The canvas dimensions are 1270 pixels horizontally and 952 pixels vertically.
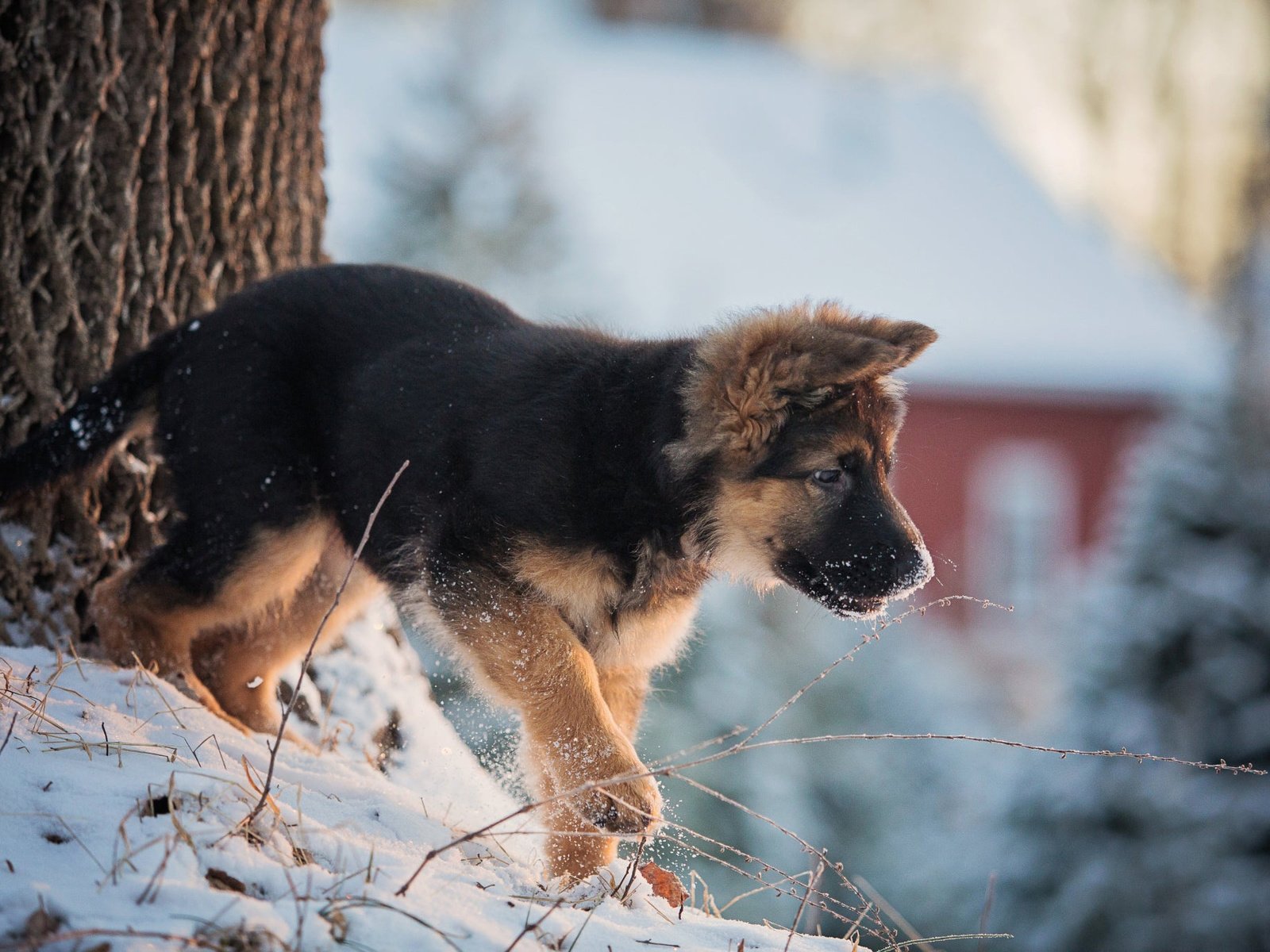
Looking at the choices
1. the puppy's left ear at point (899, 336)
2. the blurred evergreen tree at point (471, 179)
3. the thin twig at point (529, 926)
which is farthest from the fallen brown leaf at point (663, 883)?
the blurred evergreen tree at point (471, 179)

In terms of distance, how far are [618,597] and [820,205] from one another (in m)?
23.4

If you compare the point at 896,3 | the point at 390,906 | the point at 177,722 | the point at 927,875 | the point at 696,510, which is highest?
the point at 896,3

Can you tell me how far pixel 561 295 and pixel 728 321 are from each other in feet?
38.5

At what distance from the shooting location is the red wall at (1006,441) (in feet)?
78.9

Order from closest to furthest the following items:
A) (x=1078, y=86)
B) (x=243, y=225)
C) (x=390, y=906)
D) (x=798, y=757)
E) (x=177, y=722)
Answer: (x=390, y=906)
(x=177, y=722)
(x=243, y=225)
(x=798, y=757)
(x=1078, y=86)

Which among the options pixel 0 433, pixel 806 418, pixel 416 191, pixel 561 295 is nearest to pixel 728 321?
pixel 806 418

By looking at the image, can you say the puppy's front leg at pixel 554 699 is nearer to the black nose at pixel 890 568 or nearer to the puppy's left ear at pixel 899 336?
the black nose at pixel 890 568

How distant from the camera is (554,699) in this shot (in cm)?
403

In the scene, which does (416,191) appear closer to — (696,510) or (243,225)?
(243,225)

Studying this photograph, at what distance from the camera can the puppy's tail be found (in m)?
4.45

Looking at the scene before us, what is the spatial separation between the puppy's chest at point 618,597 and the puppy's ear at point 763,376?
16.5 inches

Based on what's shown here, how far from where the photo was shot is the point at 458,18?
58.0 feet

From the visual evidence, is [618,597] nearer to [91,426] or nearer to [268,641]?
[268,641]

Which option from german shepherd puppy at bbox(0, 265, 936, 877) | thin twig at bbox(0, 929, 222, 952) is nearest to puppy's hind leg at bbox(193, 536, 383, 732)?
german shepherd puppy at bbox(0, 265, 936, 877)
